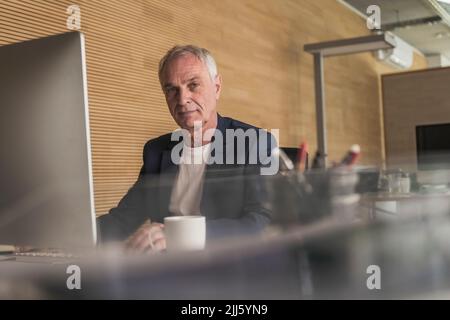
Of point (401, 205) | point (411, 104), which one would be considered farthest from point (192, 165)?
point (411, 104)

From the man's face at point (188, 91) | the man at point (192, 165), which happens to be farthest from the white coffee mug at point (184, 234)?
the man's face at point (188, 91)

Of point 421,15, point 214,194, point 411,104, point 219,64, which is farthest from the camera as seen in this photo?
point 219,64

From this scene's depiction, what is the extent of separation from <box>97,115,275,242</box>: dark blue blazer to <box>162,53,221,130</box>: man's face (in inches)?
1.4

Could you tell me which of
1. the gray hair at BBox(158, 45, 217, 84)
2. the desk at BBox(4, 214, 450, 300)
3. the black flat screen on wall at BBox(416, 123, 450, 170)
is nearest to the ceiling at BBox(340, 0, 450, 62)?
the black flat screen on wall at BBox(416, 123, 450, 170)

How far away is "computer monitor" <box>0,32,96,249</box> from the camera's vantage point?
0.54 metres

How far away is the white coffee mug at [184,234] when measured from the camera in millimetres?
561

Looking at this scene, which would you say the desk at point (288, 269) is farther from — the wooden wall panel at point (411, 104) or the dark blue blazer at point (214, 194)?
the wooden wall panel at point (411, 104)

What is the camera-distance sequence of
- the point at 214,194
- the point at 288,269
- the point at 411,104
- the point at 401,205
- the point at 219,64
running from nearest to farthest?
the point at 288,269 < the point at 401,205 < the point at 214,194 < the point at 411,104 < the point at 219,64

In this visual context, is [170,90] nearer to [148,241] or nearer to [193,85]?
[193,85]

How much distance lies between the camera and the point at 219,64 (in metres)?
1.90

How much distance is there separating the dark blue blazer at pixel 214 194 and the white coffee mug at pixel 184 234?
2 centimetres

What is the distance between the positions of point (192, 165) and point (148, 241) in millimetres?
228

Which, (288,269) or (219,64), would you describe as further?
(219,64)
